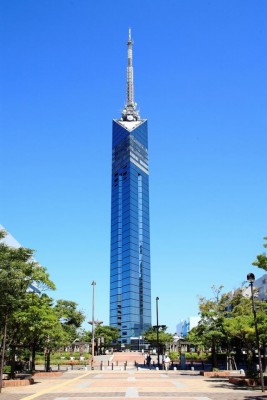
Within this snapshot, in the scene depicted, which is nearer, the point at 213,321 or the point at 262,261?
the point at 262,261

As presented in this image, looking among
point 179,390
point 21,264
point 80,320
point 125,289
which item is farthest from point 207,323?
point 125,289

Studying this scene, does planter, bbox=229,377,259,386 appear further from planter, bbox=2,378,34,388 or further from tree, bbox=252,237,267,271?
planter, bbox=2,378,34,388

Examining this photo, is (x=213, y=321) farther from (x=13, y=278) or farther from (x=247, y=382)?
(x=13, y=278)

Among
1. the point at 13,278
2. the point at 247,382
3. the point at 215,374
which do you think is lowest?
the point at 215,374

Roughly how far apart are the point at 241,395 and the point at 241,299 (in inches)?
1016

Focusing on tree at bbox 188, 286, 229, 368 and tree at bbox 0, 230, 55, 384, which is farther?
tree at bbox 188, 286, 229, 368

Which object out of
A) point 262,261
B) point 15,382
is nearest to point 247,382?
point 262,261

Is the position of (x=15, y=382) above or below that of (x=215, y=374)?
above

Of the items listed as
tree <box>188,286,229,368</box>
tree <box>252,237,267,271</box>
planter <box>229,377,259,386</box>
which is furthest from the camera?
tree <box>188,286,229,368</box>

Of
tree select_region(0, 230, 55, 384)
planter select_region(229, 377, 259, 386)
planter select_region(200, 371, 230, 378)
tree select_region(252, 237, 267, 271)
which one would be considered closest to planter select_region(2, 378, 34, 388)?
tree select_region(0, 230, 55, 384)

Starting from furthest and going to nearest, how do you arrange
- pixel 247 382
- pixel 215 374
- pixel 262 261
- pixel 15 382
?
pixel 215 374
pixel 15 382
pixel 247 382
pixel 262 261

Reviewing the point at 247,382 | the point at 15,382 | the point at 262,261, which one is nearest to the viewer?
the point at 262,261

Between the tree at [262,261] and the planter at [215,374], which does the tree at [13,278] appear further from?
the planter at [215,374]

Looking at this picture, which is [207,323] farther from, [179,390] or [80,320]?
[80,320]
